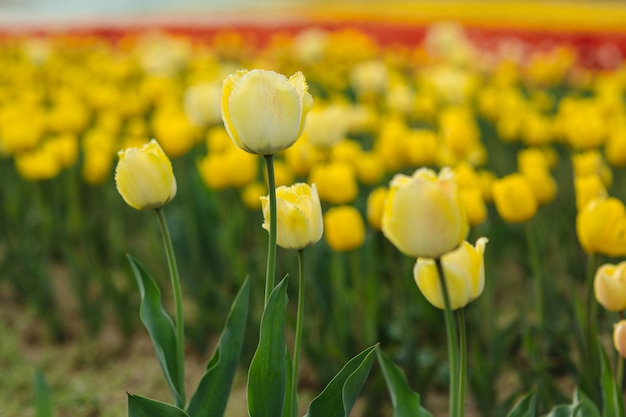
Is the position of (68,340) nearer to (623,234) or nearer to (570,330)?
A: (570,330)

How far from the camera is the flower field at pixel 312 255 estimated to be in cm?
109

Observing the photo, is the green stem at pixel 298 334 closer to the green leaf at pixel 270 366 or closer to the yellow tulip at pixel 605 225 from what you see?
the green leaf at pixel 270 366

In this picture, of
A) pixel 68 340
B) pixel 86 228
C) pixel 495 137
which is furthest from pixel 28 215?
pixel 495 137

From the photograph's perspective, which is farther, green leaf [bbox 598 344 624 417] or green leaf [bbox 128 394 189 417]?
green leaf [bbox 598 344 624 417]

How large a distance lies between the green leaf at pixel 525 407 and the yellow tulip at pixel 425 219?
352mm

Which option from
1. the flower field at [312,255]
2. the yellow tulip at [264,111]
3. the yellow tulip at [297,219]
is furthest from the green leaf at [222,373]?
the yellow tulip at [264,111]

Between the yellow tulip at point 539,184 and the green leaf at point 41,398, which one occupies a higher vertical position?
the yellow tulip at point 539,184

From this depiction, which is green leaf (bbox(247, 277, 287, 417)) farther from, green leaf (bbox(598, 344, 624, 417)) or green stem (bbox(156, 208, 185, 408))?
green leaf (bbox(598, 344, 624, 417))

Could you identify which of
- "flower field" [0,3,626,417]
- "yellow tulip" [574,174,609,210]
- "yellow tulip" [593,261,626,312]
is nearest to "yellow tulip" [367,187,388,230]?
"flower field" [0,3,626,417]

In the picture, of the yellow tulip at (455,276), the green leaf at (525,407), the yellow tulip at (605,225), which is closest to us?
the yellow tulip at (455,276)

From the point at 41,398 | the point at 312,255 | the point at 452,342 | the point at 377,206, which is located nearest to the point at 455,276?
the point at 452,342

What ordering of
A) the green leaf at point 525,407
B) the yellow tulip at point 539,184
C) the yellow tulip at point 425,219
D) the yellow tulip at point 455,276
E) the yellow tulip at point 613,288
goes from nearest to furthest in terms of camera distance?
the yellow tulip at point 425,219 < the yellow tulip at point 455,276 < the green leaf at point 525,407 < the yellow tulip at point 613,288 < the yellow tulip at point 539,184

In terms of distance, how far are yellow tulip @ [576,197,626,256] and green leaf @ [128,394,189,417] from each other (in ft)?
2.57

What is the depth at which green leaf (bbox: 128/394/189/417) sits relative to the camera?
3.53 feet
